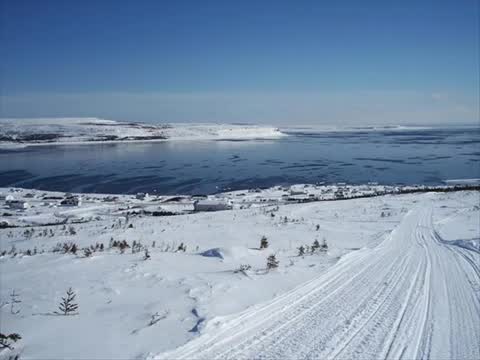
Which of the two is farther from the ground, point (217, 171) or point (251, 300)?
point (251, 300)

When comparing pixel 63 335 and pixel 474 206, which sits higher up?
pixel 63 335

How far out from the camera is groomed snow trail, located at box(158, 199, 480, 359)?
385 cm

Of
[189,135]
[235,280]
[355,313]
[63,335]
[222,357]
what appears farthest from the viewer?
[189,135]

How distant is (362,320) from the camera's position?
461 cm

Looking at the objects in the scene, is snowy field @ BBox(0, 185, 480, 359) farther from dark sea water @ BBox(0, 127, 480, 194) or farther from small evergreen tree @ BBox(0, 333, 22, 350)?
dark sea water @ BBox(0, 127, 480, 194)

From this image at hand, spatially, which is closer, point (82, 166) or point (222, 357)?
point (222, 357)

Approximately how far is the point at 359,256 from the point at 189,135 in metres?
109

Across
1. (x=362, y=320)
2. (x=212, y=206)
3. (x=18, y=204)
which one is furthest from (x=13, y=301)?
(x=18, y=204)

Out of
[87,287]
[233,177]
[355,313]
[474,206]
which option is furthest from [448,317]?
[233,177]

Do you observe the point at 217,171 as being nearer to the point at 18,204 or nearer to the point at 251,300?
the point at 18,204

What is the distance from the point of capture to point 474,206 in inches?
691

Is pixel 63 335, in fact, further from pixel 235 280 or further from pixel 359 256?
pixel 359 256

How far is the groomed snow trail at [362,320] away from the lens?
3852mm

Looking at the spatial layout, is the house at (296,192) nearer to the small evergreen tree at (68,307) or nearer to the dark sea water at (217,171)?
the dark sea water at (217,171)
